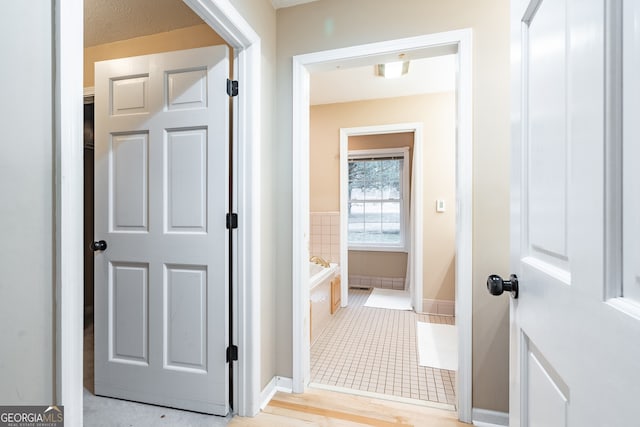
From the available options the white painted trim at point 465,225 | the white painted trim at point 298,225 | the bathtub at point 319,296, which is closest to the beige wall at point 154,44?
the white painted trim at point 298,225

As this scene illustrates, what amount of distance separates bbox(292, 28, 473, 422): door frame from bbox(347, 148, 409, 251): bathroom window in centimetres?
289

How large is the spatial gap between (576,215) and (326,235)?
3185mm

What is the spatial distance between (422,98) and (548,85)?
2919 millimetres

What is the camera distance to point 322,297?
113 inches

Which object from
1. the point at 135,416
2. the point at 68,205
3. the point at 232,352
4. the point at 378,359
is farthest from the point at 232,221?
the point at 378,359

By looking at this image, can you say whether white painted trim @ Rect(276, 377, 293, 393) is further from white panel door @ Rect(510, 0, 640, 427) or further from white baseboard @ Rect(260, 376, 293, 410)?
white panel door @ Rect(510, 0, 640, 427)

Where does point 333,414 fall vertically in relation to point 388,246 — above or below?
below

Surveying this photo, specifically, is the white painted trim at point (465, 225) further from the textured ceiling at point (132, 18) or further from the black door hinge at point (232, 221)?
the textured ceiling at point (132, 18)

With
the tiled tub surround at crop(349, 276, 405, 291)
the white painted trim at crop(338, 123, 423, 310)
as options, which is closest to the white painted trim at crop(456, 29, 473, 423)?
the white painted trim at crop(338, 123, 423, 310)

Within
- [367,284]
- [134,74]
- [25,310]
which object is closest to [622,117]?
[25,310]

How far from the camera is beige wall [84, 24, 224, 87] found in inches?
75.7

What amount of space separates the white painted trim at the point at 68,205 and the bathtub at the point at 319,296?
1906 mm

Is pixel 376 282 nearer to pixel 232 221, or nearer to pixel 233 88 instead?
pixel 232 221

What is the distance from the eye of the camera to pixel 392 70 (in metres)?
2.67
